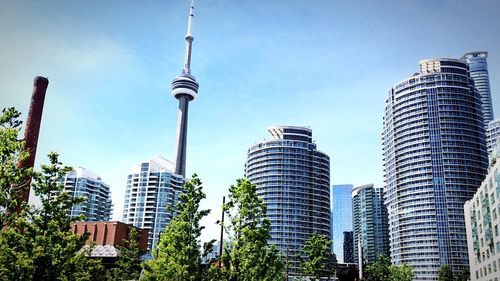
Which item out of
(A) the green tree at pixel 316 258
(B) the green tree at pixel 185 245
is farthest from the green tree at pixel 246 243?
(A) the green tree at pixel 316 258

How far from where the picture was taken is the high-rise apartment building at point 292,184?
172 m

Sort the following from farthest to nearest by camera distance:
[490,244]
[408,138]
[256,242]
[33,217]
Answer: [408,138] < [490,244] < [256,242] < [33,217]

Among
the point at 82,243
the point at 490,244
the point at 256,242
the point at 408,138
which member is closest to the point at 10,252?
the point at 82,243

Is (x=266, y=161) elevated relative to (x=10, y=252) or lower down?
elevated

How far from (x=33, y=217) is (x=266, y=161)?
153 meters

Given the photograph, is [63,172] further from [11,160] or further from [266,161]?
[266,161]

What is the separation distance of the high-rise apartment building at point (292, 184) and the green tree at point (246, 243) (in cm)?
12966

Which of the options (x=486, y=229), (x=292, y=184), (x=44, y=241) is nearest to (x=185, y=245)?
(x=44, y=241)

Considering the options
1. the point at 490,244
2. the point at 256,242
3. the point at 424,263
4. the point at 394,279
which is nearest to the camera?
the point at 256,242

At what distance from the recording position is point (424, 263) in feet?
498

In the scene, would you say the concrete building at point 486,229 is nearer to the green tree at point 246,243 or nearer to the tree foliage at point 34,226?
the green tree at point 246,243

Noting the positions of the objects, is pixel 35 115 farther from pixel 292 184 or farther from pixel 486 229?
pixel 292 184

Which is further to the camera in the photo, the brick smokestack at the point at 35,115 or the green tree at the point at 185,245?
the brick smokestack at the point at 35,115

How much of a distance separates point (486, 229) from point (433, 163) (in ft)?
298
